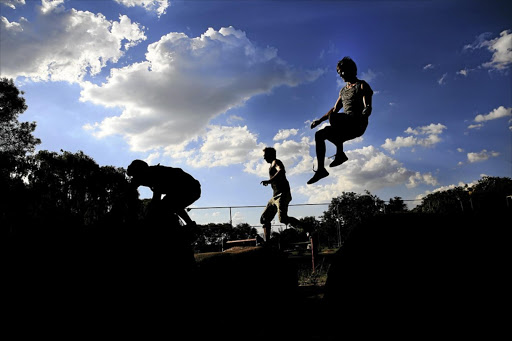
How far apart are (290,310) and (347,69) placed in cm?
399

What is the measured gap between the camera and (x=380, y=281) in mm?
1745

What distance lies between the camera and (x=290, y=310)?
408cm

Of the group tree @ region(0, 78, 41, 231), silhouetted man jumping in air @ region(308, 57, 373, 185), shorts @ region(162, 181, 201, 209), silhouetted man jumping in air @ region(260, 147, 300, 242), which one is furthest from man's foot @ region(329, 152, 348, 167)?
tree @ region(0, 78, 41, 231)

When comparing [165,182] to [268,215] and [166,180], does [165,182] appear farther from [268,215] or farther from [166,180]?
[268,215]

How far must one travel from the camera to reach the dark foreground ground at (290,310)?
4.77ft

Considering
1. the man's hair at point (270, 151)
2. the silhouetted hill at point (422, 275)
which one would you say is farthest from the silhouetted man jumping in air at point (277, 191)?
the silhouetted hill at point (422, 275)

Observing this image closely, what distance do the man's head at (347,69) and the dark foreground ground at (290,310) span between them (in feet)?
11.3

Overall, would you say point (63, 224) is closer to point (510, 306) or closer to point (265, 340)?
point (265, 340)

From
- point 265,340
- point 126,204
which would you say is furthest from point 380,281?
point 126,204

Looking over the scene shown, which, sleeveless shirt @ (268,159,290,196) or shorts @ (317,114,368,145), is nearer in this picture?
shorts @ (317,114,368,145)

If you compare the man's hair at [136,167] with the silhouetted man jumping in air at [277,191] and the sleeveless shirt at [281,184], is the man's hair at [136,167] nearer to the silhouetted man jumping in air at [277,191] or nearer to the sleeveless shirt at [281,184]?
the silhouetted man jumping in air at [277,191]

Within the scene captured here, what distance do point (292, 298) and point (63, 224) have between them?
12.7 feet

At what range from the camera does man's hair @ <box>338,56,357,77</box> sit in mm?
4816

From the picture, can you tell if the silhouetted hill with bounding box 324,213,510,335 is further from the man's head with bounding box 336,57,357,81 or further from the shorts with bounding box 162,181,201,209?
the man's head with bounding box 336,57,357,81
